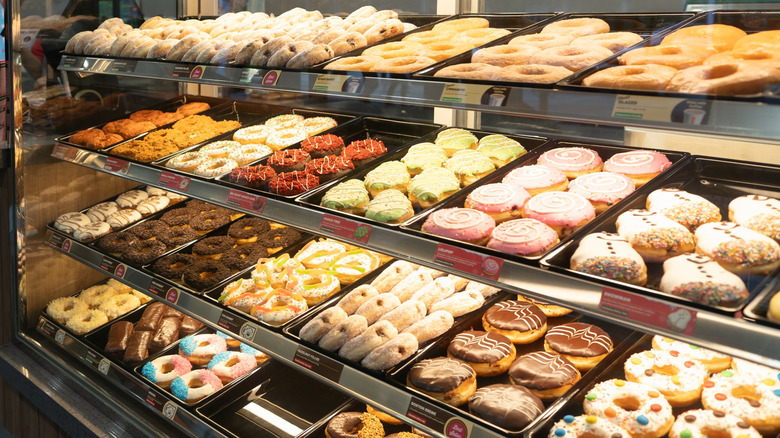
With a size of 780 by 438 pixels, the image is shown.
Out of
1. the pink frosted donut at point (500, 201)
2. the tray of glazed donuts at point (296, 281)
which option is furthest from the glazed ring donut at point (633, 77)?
the tray of glazed donuts at point (296, 281)

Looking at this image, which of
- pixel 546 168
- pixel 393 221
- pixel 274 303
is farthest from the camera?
pixel 274 303

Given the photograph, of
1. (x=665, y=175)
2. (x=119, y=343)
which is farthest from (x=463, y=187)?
(x=119, y=343)

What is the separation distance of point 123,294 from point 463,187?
1995 millimetres

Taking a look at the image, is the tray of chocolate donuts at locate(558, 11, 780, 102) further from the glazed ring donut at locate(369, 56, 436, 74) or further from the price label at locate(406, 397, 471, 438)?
the price label at locate(406, 397, 471, 438)

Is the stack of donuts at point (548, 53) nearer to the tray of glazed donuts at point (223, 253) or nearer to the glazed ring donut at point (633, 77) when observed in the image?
the glazed ring donut at point (633, 77)

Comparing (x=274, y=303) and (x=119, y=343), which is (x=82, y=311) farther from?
(x=274, y=303)

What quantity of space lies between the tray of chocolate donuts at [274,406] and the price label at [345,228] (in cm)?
72

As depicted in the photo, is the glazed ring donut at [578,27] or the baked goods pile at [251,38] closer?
the glazed ring donut at [578,27]

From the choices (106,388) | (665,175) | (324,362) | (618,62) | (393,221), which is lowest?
(106,388)

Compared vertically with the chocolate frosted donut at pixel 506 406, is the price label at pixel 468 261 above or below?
above

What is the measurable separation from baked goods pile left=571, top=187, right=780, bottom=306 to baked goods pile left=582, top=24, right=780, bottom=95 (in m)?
0.38

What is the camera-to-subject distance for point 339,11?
2705mm

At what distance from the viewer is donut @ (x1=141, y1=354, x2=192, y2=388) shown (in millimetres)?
2549

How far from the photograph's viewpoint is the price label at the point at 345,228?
1.84 meters
